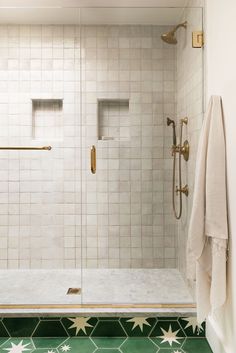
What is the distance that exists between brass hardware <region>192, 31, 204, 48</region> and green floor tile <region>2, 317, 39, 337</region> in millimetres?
1994

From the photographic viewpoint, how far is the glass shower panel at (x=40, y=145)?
289 cm

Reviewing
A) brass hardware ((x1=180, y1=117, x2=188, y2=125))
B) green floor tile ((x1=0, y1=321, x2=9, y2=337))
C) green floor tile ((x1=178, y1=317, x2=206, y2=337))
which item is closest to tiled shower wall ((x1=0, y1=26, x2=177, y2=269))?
brass hardware ((x1=180, y1=117, x2=188, y2=125))

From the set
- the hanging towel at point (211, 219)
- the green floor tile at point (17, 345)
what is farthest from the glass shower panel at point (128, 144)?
the hanging towel at point (211, 219)

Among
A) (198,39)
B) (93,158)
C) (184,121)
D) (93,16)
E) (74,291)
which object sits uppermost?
(93,16)

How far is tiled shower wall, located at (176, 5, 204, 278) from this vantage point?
2150mm

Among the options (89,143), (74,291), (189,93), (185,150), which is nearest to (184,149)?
(185,150)

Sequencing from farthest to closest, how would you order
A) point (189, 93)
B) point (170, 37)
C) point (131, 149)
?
point (131, 149)
point (170, 37)
point (189, 93)

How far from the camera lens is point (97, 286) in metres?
2.37

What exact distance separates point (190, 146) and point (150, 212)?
76cm

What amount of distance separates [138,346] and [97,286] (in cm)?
62

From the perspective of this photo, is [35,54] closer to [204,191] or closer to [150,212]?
[150,212]

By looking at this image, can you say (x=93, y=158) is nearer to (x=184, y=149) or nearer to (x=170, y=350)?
(x=184, y=149)

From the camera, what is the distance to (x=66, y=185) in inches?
116

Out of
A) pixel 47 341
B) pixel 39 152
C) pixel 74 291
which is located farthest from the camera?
pixel 39 152
